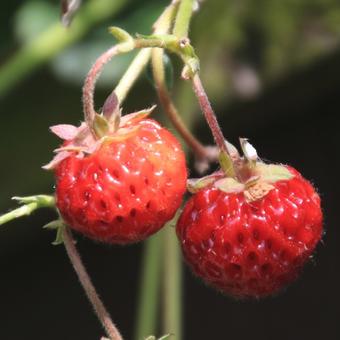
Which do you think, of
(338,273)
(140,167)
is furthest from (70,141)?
(338,273)

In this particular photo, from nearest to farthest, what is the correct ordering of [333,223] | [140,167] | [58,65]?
[140,167] → [58,65] → [333,223]

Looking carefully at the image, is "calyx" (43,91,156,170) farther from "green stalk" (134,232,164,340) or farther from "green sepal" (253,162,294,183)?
"green stalk" (134,232,164,340)

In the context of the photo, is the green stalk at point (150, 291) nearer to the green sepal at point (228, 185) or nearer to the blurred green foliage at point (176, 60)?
the blurred green foliage at point (176, 60)

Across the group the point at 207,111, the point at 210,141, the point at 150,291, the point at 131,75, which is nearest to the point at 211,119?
the point at 207,111

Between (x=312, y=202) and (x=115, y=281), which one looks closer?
(x=312, y=202)

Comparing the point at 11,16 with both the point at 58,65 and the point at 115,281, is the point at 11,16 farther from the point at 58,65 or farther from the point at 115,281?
the point at 115,281

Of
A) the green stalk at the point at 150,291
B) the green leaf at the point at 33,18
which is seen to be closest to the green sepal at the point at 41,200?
the green stalk at the point at 150,291
